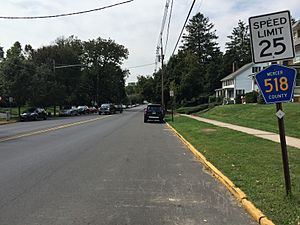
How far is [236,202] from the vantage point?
7.10m

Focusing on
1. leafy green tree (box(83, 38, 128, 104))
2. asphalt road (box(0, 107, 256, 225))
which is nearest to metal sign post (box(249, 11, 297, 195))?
asphalt road (box(0, 107, 256, 225))

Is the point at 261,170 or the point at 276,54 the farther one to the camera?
the point at 261,170

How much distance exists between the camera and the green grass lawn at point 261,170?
622cm

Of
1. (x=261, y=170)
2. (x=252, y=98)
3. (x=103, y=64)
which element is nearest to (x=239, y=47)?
(x=103, y=64)

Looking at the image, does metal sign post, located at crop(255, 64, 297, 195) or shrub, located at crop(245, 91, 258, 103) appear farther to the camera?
shrub, located at crop(245, 91, 258, 103)

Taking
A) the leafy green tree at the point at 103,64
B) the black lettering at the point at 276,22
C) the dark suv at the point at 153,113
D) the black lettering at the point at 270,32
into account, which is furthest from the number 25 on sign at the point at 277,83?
the leafy green tree at the point at 103,64

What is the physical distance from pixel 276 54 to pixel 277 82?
476mm

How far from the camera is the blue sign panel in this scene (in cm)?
675

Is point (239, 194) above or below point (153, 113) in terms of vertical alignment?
below

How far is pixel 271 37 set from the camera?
6871mm

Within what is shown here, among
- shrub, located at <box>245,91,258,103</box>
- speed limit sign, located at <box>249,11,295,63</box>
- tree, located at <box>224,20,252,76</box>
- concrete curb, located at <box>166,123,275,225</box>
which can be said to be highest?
tree, located at <box>224,20,252,76</box>

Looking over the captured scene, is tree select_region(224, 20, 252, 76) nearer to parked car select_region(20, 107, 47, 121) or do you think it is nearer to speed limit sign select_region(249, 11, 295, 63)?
parked car select_region(20, 107, 47, 121)

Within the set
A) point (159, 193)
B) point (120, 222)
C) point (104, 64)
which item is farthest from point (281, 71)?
point (104, 64)

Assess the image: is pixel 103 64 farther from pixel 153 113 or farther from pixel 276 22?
pixel 276 22
